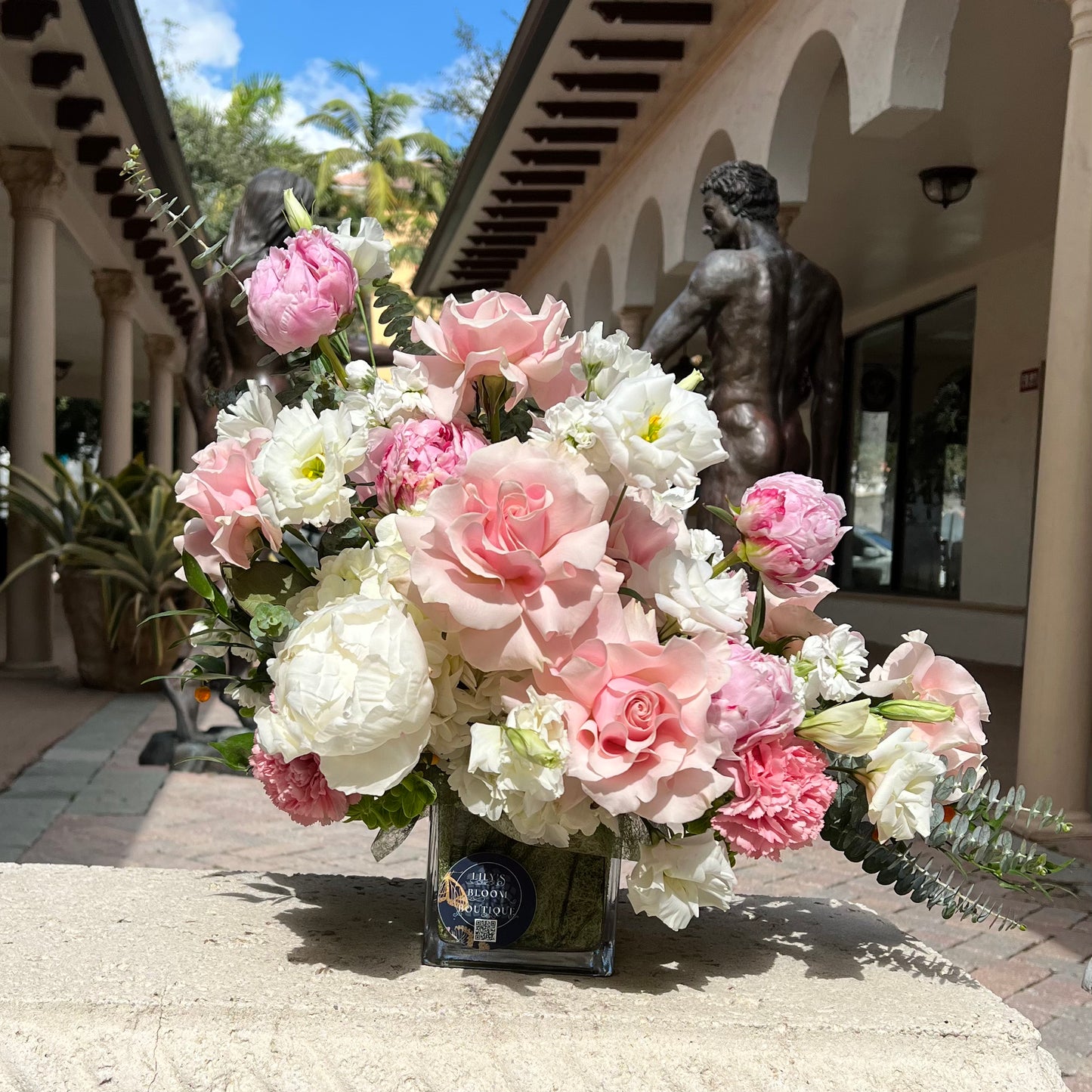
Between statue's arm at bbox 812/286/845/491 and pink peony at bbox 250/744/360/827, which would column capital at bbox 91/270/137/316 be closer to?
statue's arm at bbox 812/286/845/491

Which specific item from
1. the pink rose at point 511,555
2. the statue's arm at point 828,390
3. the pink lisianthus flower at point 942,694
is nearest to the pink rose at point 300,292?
the pink rose at point 511,555

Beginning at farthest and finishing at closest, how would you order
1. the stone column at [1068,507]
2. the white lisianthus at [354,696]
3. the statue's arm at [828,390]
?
the statue's arm at [828,390] → the stone column at [1068,507] → the white lisianthus at [354,696]

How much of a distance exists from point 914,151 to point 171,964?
8401 mm

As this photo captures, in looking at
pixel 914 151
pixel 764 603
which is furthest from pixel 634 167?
pixel 764 603

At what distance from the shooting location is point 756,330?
463 centimetres

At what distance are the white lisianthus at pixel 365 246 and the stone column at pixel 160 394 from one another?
14568mm

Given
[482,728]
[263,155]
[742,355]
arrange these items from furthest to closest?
[263,155], [742,355], [482,728]

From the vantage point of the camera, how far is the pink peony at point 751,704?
1034mm

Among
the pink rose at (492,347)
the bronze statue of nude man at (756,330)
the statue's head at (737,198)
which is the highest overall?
the statue's head at (737,198)

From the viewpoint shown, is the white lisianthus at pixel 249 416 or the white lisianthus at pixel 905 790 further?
the white lisianthus at pixel 249 416

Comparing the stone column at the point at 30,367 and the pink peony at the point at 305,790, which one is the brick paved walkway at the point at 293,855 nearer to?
the pink peony at the point at 305,790

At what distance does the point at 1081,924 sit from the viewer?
343cm

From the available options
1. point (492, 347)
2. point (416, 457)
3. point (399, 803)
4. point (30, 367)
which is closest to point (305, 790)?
point (399, 803)

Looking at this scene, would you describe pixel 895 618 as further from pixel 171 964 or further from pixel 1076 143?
pixel 171 964
